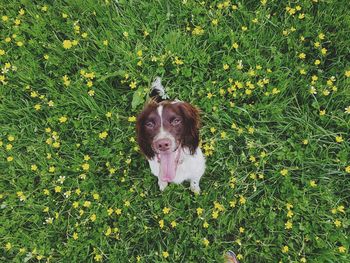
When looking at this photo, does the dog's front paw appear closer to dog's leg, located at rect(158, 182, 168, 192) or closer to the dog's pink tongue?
dog's leg, located at rect(158, 182, 168, 192)

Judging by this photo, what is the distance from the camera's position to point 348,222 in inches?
107

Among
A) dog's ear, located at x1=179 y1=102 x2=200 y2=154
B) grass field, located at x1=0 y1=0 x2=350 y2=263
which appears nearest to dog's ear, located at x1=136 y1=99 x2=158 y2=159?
dog's ear, located at x1=179 y1=102 x2=200 y2=154

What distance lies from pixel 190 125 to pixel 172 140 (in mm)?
300

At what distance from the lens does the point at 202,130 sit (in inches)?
121

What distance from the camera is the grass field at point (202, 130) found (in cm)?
286

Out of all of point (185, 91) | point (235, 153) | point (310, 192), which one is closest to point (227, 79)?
point (185, 91)

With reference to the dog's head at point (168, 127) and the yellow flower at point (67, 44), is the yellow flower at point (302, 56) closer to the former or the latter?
the dog's head at point (168, 127)

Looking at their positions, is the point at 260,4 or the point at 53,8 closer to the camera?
the point at 260,4

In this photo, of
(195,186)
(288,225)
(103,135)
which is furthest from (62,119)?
(288,225)

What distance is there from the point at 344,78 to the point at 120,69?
207 centimetres

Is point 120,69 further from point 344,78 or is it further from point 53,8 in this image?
point 344,78

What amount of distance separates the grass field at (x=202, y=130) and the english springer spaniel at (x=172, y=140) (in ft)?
0.79

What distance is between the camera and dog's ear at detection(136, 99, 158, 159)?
2537 mm

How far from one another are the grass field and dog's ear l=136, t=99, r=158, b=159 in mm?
382
